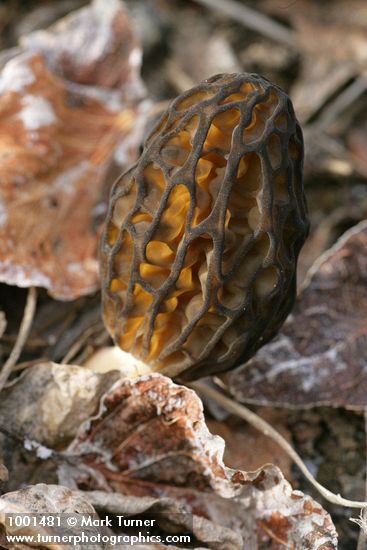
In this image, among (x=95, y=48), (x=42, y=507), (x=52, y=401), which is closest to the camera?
(x=42, y=507)

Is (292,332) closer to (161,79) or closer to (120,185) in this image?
(120,185)

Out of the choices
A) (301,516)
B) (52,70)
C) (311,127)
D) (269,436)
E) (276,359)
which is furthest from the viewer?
(311,127)

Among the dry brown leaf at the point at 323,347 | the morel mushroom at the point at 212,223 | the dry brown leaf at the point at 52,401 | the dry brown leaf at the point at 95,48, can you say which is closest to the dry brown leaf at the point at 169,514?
the dry brown leaf at the point at 52,401

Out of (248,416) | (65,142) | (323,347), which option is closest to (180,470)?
(248,416)

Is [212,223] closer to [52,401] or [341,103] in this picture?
[52,401]

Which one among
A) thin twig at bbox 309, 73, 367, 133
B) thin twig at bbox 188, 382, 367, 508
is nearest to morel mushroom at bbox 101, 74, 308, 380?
thin twig at bbox 188, 382, 367, 508

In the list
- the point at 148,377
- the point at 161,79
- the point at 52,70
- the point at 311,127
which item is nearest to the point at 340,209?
the point at 311,127

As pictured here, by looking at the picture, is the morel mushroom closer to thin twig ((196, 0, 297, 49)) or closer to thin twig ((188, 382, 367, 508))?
thin twig ((188, 382, 367, 508))
